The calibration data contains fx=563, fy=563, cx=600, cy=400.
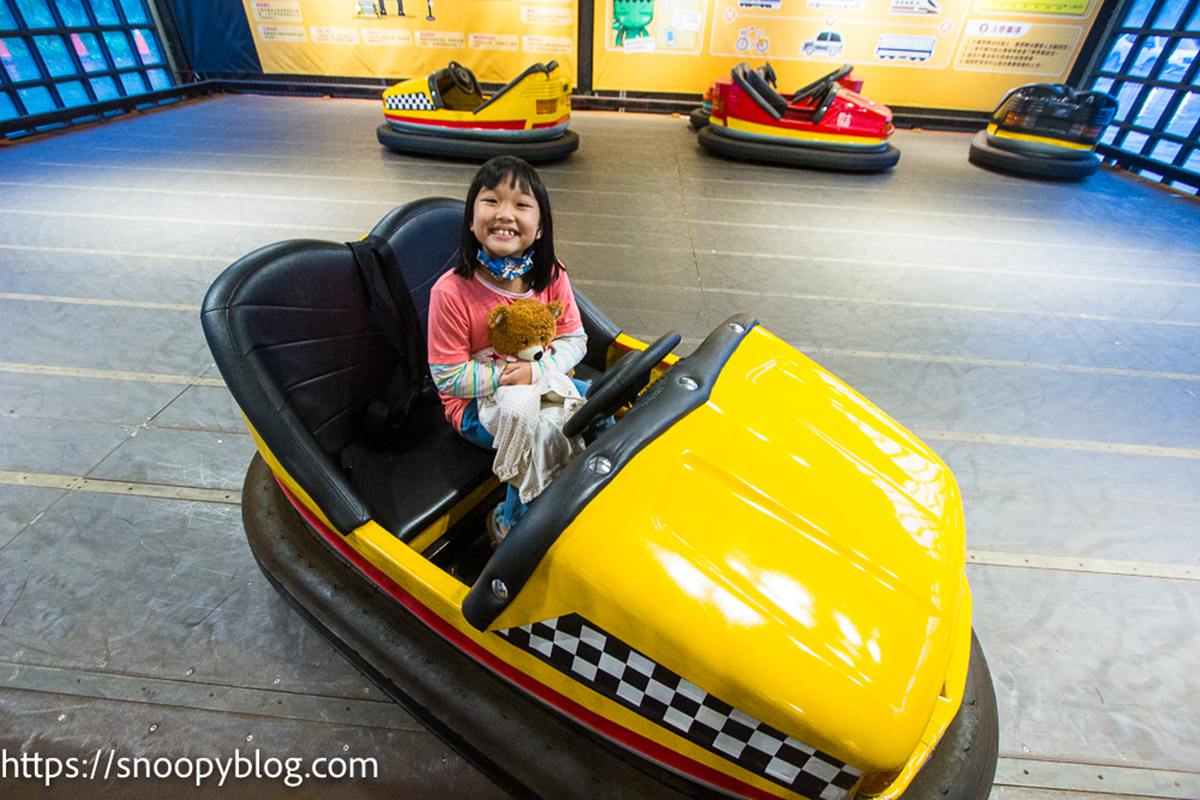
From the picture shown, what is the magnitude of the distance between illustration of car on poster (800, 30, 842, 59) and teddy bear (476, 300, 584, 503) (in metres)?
6.94

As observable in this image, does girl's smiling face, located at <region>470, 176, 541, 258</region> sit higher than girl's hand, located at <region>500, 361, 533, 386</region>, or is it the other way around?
girl's smiling face, located at <region>470, 176, 541, 258</region>

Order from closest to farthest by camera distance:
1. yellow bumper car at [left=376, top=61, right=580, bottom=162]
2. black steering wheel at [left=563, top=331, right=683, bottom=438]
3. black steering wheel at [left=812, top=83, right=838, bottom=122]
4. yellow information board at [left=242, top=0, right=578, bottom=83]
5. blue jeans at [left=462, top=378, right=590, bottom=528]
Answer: black steering wheel at [left=563, top=331, right=683, bottom=438]
blue jeans at [left=462, top=378, right=590, bottom=528]
yellow bumper car at [left=376, top=61, right=580, bottom=162]
black steering wheel at [left=812, top=83, right=838, bottom=122]
yellow information board at [left=242, top=0, right=578, bottom=83]

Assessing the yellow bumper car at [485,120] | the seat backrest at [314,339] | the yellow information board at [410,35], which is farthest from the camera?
the yellow information board at [410,35]

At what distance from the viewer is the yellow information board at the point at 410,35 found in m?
6.48

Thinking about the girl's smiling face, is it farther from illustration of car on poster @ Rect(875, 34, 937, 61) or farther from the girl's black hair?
illustration of car on poster @ Rect(875, 34, 937, 61)

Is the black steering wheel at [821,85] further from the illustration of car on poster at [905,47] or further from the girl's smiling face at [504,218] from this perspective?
the girl's smiling face at [504,218]

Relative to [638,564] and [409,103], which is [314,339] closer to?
[638,564]

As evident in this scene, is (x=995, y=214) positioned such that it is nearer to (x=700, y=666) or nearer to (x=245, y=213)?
(x=700, y=666)

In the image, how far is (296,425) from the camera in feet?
3.19

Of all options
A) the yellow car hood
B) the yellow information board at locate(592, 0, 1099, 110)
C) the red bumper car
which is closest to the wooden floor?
the red bumper car

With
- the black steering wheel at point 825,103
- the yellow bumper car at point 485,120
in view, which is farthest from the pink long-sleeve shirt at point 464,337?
the black steering wheel at point 825,103

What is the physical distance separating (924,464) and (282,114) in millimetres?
7106

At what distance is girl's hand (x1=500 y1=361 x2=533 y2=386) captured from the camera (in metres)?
1.02

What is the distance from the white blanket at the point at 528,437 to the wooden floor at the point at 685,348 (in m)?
0.53
